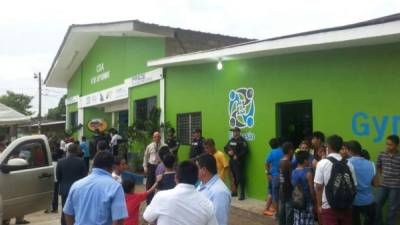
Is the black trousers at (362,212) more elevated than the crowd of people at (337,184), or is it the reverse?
the crowd of people at (337,184)

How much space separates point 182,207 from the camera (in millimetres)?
3684

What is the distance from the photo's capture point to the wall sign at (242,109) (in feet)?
37.9

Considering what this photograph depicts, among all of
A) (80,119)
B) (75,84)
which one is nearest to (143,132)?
(80,119)

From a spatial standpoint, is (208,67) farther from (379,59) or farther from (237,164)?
(379,59)

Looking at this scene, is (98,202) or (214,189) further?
(98,202)

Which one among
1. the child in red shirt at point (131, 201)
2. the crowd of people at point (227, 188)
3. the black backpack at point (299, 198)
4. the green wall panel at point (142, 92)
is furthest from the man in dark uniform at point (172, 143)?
the child in red shirt at point (131, 201)

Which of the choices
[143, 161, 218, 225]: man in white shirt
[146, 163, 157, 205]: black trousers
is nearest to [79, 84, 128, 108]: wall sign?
[146, 163, 157, 205]: black trousers

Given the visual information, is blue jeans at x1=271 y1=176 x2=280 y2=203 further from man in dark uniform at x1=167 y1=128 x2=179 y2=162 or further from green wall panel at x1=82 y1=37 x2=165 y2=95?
green wall panel at x1=82 y1=37 x2=165 y2=95

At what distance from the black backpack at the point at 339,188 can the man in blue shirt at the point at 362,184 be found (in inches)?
39.0

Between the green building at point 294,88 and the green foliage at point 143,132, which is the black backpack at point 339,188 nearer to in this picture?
the green building at point 294,88

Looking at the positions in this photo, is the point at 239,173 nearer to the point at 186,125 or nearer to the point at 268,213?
the point at 268,213

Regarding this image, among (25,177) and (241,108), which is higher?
(241,108)

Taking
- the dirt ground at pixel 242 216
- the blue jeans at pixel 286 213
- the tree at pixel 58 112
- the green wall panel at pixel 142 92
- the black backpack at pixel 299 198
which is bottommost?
the dirt ground at pixel 242 216

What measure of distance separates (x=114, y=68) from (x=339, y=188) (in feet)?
49.2
